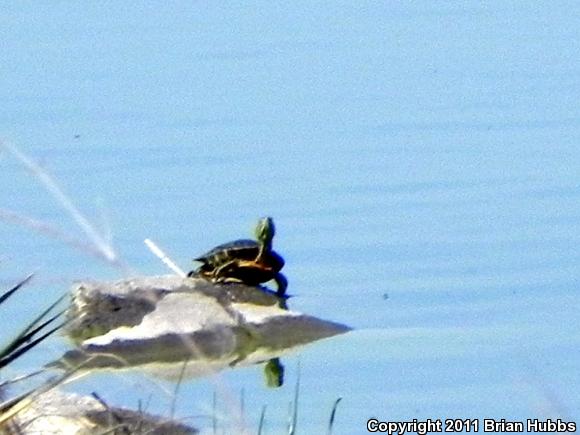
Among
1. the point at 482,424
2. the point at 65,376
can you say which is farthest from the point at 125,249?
the point at 65,376

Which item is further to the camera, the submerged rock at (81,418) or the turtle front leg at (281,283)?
the turtle front leg at (281,283)

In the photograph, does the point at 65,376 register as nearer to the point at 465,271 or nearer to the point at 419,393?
the point at 419,393

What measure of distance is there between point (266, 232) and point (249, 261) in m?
0.15

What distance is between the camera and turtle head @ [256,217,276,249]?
23.5ft

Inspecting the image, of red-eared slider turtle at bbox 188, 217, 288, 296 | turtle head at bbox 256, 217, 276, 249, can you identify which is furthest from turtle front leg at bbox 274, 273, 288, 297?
turtle head at bbox 256, 217, 276, 249

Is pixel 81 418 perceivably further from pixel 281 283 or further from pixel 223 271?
pixel 223 271

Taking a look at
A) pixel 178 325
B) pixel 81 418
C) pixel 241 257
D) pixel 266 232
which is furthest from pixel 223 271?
pixel 81 418

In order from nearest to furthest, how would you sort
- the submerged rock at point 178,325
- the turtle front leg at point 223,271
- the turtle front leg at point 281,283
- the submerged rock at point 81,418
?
the submerged rock at point 81,418, the submerged rock at point 178,325, the turtle front leg at point 281,283, the turtle front leg at point 223,271

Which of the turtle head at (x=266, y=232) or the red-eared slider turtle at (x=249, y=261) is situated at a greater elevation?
the turtle head at (x=266, y=232)

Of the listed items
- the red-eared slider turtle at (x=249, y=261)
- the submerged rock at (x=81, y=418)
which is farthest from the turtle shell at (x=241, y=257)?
the submerged rock at (x=81, y=418)

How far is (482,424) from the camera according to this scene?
538 cm

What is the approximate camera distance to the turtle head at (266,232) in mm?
7176

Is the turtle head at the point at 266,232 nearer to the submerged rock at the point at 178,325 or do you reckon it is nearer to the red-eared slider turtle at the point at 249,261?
the red-eared slider turtle at the point at 249,261

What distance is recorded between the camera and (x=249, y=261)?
728cm
